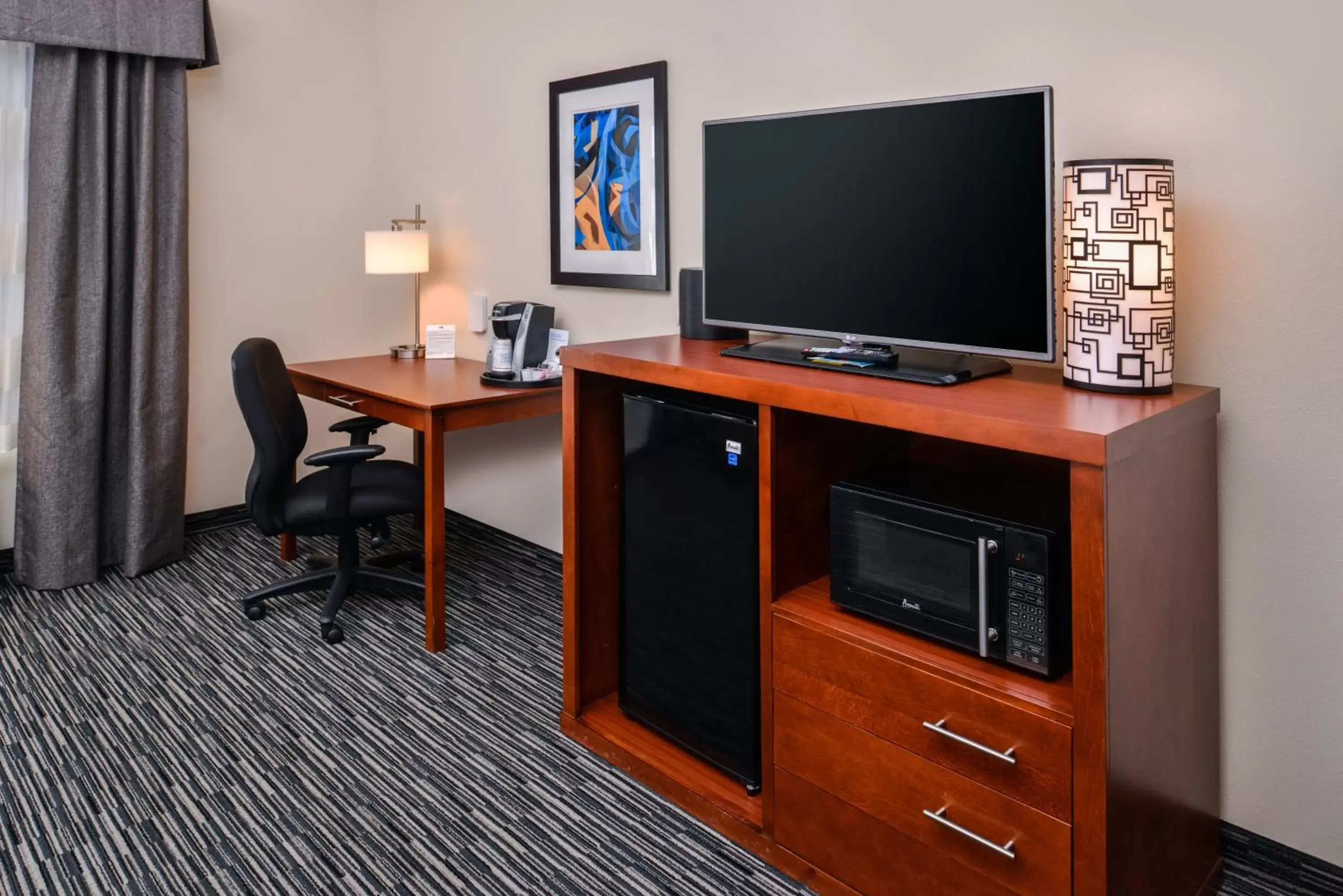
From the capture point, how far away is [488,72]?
131 inches

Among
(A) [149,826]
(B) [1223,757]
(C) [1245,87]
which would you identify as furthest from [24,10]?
(B) [1223,757]

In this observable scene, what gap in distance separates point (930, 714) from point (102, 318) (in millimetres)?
2951

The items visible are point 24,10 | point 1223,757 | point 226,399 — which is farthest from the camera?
point 226,399

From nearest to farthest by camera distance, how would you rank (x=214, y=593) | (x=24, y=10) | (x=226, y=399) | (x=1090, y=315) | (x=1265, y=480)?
(x=1090, y=315) < (x=1265, y=480) < (x=24, y=10) < (x=214, y=593) < (x=226, y=399)

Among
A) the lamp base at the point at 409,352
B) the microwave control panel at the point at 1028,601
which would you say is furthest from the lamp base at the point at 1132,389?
the lamp base at the point at 409,352

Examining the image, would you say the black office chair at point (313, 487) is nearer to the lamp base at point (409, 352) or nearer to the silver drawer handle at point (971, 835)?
the lamp base at point (409, 352)

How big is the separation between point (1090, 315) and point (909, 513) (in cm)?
43

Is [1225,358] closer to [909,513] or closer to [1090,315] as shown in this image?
[1090,315]

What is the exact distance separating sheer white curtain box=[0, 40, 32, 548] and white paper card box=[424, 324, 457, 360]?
1304mm

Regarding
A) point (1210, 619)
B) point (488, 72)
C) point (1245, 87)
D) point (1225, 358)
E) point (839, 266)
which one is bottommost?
point (1210, 619)

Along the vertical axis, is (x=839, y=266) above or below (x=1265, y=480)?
above

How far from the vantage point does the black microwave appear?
1386 mm

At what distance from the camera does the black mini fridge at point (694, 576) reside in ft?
5.94

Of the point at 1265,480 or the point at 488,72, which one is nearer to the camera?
the point at 1265,480
